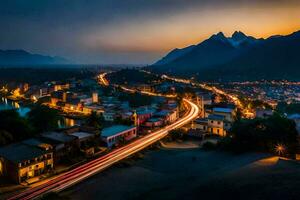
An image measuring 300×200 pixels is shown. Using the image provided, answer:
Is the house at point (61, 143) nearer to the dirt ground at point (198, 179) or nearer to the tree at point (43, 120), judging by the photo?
the dirt ground at point (198, 179)

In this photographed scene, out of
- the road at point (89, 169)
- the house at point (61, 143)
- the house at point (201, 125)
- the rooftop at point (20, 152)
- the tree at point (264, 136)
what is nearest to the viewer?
the road at point (89, 169)

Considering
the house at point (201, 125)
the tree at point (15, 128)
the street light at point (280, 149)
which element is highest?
the tree at point (15, 128)

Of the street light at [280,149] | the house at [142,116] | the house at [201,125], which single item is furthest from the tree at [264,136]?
the house at [142,116]

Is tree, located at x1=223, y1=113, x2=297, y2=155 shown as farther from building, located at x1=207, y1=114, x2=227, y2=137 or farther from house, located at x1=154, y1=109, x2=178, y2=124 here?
house, located at x1=154, y1=109, x2=178, y2=124

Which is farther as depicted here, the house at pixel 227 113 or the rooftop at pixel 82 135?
the house at pixel 227 113

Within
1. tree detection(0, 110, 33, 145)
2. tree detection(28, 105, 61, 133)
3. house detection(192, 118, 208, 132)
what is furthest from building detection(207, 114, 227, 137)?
tree detection(0, 110, 33, 145)

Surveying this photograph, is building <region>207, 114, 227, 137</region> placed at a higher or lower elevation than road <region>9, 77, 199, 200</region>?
higher

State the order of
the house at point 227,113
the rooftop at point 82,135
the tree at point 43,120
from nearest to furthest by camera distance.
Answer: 1. the rooftop at point 82,135
2. the tree at point 43,120
3. the house at point 227,113

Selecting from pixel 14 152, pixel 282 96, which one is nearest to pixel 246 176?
pixel 14 152

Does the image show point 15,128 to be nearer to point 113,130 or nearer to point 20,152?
point 20,152
